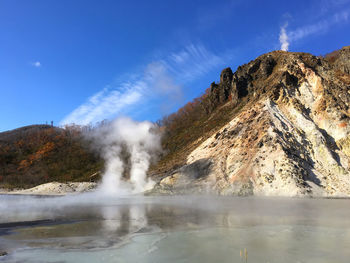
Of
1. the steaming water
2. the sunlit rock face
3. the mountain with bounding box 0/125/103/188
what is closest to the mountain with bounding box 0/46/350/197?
the sunlit rock face

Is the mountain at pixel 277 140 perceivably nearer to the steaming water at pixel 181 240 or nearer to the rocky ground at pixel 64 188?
the rocky ground at pixel 64 188

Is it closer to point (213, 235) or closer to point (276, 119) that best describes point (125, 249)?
point (213, 235)

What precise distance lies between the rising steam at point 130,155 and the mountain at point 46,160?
32.3ft

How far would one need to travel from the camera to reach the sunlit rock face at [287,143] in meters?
38.4

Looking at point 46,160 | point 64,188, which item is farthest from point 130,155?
point 46,160

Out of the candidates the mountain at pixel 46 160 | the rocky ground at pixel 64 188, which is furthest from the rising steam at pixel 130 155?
the mountain at pixel 46 160

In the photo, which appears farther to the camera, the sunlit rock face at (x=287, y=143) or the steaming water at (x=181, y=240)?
the sunlit rock face at (x=287, y=143)

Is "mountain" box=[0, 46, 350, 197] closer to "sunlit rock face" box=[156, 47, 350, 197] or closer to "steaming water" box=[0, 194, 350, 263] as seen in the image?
"sunlit rock face" box=[156, 47, 350, 197]

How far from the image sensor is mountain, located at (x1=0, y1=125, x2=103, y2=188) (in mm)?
98375

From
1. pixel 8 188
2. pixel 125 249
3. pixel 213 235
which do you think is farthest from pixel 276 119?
pixel 8 188

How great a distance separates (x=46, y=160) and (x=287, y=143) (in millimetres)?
108624

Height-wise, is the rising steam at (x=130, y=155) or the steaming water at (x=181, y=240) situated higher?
the rising steam at (x=130, y=155)

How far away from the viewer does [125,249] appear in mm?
10648

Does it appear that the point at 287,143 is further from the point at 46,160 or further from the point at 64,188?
the point at 46,160
